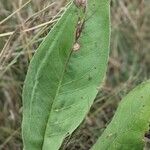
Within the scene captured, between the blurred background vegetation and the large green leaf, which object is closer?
the large green leaf

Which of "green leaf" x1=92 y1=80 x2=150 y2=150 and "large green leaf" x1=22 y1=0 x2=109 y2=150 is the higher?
"large green leaf" x1=22 y1=0 x2=109 y2=150

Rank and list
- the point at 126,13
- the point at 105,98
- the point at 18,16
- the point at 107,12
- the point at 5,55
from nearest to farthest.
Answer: the point at 107,12 → the point at 5,55 → the point at 18,16 → the point at 105,98 → the point at 126,13

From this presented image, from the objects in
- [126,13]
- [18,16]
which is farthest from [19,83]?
[126,13]

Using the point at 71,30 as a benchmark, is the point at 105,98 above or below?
below

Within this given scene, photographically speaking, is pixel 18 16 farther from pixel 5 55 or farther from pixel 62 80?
pixel 62 80

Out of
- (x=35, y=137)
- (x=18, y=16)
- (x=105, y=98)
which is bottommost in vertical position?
(x=105, y=98)
